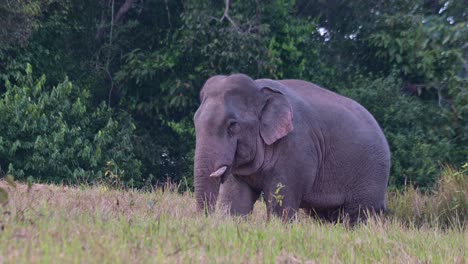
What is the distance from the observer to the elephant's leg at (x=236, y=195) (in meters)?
9.54

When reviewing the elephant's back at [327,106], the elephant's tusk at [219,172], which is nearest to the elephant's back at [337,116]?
the elephant's back at [327,106]

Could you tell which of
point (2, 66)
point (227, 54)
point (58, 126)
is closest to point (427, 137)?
point (227, 54)

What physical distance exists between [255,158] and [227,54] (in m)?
8.53

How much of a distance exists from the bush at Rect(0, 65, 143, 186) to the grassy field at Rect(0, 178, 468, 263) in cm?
896

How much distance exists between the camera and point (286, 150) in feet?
31.6

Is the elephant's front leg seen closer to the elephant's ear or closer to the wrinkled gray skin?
the wrinkled gray skin

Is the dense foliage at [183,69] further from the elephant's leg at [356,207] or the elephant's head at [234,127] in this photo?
the elephant's head at [234,127]

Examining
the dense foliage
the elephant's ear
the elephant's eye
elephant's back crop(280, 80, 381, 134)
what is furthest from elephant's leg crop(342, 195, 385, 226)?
the dense foliage

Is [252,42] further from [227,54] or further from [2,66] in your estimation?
[2,66]

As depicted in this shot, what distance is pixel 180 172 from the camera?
20.0 metres

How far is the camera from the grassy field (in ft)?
17.2

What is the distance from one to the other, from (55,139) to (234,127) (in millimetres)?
8585

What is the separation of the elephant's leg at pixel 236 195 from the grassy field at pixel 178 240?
1.38 meters

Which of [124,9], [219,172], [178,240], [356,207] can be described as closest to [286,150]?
[219,172]
